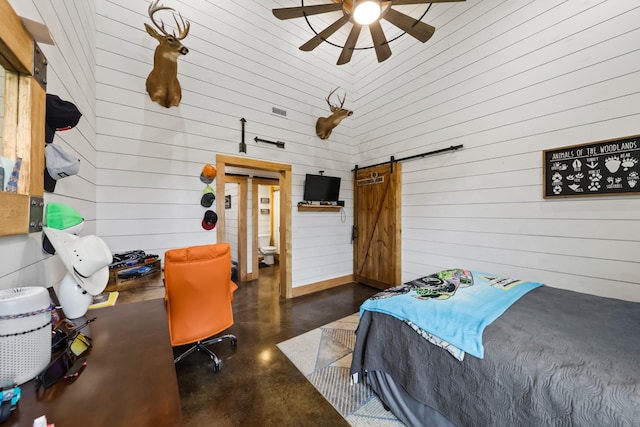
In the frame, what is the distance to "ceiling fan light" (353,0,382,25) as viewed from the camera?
1.99 m

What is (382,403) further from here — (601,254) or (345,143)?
(345,143)

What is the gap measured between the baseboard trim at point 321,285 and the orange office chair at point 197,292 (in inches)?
73.1

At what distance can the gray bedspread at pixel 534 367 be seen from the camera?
997mm

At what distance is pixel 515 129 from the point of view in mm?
2664

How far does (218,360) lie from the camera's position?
2.15m

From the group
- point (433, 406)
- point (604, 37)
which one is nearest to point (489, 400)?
point (433, 406)

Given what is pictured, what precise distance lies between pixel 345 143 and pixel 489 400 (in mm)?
4217

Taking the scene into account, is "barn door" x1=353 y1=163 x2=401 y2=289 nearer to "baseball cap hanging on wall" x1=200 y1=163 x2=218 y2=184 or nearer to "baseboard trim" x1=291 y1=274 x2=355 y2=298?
"baseboard trim" x1=291 y1=274 x2=355 y2=298

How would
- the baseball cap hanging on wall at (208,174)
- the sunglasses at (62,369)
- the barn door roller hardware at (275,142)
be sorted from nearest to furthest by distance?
the sunglasses at (62,369) < the baseball cap hanging on wall at (208,174) < the barn door roller hardware at (275,142)

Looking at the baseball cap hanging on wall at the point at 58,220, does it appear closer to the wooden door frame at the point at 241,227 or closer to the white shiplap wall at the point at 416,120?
the white shiplap wall at the point at 416,120

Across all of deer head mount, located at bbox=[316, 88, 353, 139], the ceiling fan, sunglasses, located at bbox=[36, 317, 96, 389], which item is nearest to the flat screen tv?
deer head mount, located at bbox=[316, 88, 353, 139]

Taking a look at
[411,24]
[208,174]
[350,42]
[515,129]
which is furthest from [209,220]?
[515,129]

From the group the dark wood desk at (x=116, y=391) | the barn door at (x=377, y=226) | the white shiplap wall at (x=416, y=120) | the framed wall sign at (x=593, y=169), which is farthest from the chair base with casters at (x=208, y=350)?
the framed wall sign at (x=593, y=169)

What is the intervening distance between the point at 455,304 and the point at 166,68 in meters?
3.56
